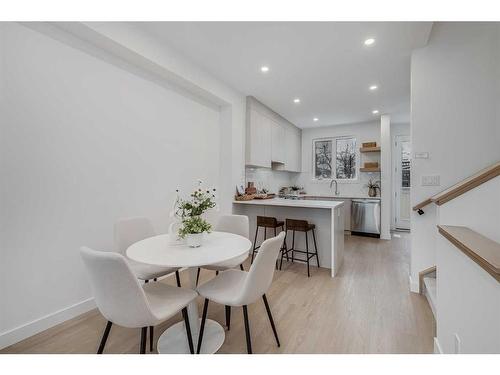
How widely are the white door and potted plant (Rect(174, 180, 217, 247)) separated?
5.49m

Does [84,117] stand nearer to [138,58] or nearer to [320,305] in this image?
[138,58]

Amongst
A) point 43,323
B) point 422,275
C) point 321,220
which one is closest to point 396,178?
point 321,220

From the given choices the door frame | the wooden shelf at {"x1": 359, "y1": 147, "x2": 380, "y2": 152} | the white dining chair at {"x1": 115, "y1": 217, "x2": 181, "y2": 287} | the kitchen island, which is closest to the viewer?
the white dining chair at {"x1": 115, "y1": 217, "x2": 181, "y2": 287}

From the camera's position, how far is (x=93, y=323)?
6.64 feet

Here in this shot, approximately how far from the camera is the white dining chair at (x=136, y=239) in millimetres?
1986

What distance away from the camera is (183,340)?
1.77 m

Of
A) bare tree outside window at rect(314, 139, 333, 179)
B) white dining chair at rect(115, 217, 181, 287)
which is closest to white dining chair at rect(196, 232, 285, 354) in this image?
white dining chair at rect(115, 217, 181, 287)

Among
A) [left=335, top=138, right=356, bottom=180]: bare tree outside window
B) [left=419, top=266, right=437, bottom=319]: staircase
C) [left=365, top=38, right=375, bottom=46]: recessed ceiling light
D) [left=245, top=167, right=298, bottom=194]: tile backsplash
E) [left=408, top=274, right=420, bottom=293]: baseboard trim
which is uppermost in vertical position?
[left=365, top=38, right=375, bottom=46]: recessed ceiling light

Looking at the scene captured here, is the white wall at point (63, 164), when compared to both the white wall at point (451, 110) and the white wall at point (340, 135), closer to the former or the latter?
the white wall at point (451, 110)

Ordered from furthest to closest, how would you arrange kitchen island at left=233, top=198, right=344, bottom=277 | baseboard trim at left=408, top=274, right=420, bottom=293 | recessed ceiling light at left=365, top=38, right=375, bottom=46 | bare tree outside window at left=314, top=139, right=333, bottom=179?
bare tree outside window at left=314, top=139, right=333, bottom=179, kitchen island at left=233, top=198, right=344, bottom=277, baseboard trim at left=408, top=274, right=420, bottom=293, recessed ceiling light at left=365, top=38, right=375, bottom=46

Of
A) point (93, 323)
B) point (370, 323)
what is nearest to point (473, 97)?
point (370, 323)

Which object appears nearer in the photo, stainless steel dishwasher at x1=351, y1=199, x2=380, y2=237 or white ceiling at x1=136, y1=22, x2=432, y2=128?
white ceiling at x1=136, y1=22, x2=432, y2=128

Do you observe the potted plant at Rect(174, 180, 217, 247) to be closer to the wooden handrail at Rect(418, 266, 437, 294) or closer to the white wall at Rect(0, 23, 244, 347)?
the white wall at Rect(0, 23, 244, 347)

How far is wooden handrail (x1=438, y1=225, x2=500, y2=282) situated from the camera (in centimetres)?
87
